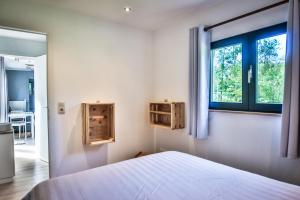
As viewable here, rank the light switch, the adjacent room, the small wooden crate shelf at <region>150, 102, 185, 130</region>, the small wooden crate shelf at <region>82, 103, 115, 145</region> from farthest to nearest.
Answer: the small wooden crate shelf at <region>150, 102, 185, 130</region> < the small wooden crate shelf at <region>82, 103, 115, 145</region> < the light switch < the adjacent room

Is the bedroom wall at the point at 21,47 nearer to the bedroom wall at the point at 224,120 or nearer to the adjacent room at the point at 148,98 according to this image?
the adjacent room at the point at 148,98

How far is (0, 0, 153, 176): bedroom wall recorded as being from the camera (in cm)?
250

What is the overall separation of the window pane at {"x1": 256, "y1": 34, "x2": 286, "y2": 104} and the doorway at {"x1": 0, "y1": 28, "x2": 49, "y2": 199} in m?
2.37

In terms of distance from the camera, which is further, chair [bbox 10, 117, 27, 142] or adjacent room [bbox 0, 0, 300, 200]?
chair [bbox 10, 117, 27, 142]

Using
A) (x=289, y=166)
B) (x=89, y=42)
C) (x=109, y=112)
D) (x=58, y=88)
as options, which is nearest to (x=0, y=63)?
(x=58, y=88)

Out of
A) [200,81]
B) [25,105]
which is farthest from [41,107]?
[200,81]

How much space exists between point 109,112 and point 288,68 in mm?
2142

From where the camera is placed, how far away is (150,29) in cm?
333

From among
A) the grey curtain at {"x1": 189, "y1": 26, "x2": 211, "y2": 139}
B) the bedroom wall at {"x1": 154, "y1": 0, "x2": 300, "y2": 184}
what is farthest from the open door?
the grey curtain at {"x1": 189, "y1": 26, "x2": 211, "y2": 139}

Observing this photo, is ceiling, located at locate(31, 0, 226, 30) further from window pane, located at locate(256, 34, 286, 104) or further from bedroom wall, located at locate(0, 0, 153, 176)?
window pane, located at locate(256, 34, 286, 104)

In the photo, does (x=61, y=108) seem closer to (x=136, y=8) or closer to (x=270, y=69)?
(x=136, y=8)

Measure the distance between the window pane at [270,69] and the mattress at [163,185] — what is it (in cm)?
83

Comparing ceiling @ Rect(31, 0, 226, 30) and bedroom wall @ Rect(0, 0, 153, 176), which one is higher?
ceiling @ Rect(31, 0, 226, 30)

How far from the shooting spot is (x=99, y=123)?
113 inches
